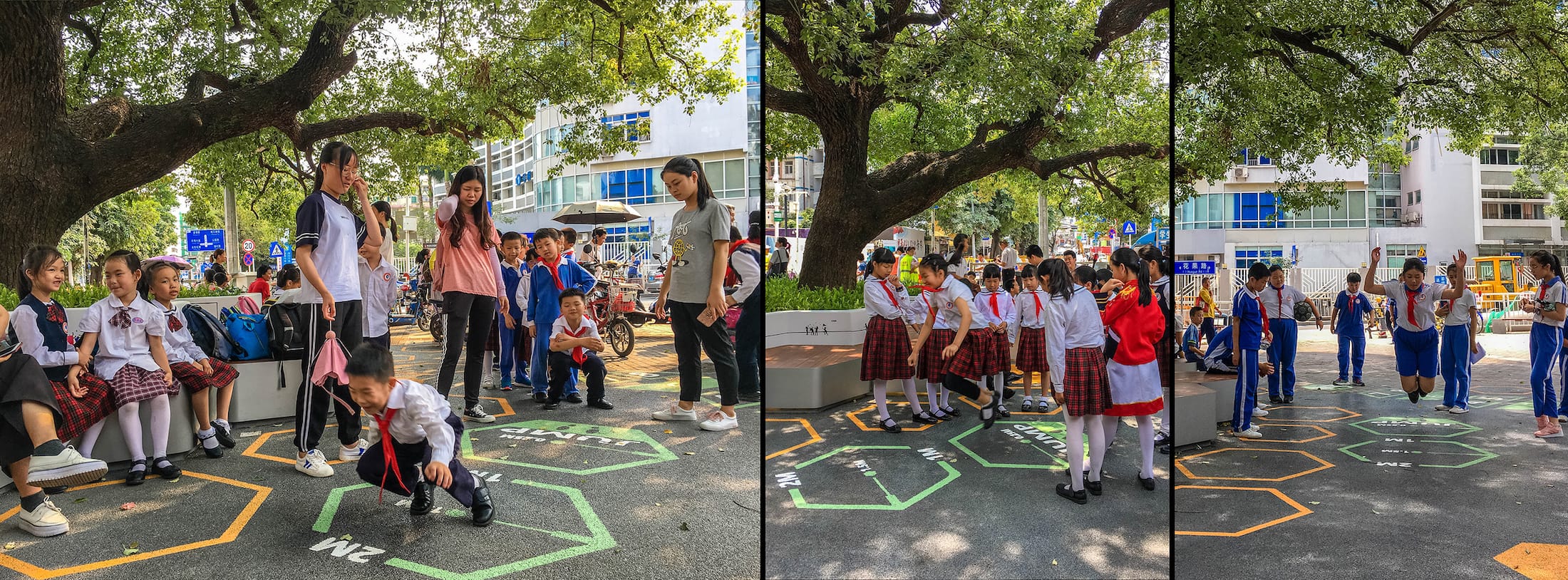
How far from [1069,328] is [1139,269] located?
230mm

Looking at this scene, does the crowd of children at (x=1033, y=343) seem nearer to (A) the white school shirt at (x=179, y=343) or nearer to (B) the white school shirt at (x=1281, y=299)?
(A) the white school shirt at (x=179, y=343)

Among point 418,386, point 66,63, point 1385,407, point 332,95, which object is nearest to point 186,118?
point 66,63

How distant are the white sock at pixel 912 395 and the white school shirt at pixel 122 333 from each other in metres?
3.61

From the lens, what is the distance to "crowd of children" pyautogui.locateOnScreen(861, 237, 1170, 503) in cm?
182

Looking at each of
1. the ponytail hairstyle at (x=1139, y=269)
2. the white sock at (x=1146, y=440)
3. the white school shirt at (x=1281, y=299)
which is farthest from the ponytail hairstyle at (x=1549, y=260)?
the ponytail hairstyle at (x=1139, y=269)

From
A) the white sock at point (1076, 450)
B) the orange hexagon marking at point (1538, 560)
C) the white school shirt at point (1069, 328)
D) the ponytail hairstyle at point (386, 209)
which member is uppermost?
the ponytail hairstyle at point (386, 209)

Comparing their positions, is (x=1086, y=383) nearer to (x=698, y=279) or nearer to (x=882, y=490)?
(x=882, y=490)

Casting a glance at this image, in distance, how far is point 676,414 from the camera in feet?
13.1

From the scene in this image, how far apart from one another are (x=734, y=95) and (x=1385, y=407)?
5055 millimetres

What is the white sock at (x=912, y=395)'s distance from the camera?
6.50ft

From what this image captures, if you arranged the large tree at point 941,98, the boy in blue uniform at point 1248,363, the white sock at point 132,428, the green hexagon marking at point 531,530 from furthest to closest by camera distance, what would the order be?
the boy in blue uniform at point 1248,363 → the white sock at point 132,428 → the green hexagon marking at point 531,530 → the large tree at point 941,98

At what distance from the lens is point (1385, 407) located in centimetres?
494

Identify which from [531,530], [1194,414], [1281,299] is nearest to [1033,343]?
[531,530]

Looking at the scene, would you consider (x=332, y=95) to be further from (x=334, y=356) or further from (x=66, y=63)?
(x=334, y=356)
